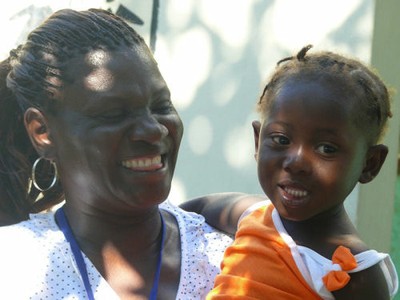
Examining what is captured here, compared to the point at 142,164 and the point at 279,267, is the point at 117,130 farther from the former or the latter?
the point at 279,267

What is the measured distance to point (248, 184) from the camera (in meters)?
5.05

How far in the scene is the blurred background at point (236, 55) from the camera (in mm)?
4676

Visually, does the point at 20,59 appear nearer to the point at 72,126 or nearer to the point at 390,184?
the point at 72,126

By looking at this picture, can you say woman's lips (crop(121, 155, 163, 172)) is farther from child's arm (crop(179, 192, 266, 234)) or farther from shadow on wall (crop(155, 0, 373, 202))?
shadow on wall (crop(155, 0, 373, 202))

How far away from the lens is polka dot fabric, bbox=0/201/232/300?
256cm

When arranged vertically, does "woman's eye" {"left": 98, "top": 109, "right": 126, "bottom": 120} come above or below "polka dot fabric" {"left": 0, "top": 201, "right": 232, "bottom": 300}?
above

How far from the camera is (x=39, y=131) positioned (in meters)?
2.83

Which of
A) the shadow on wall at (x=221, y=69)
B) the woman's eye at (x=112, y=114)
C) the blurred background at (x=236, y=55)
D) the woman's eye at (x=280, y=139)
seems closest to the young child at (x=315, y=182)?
the woman's eye at (x=280, y=139)

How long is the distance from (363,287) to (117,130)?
2.66 feet

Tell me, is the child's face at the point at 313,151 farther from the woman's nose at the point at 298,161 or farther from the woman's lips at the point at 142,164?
the woman's lips at the point at 142,164

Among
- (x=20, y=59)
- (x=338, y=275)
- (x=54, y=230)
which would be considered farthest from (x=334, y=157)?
(x=20, y=59)

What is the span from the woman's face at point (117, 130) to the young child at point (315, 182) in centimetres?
31

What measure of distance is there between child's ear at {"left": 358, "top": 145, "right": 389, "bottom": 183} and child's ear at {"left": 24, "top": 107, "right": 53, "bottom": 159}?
94cm

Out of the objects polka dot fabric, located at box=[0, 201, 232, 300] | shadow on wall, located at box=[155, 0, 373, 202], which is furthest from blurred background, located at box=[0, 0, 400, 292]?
polka dot fabric, located at box=[0, 201, 232, 300]
